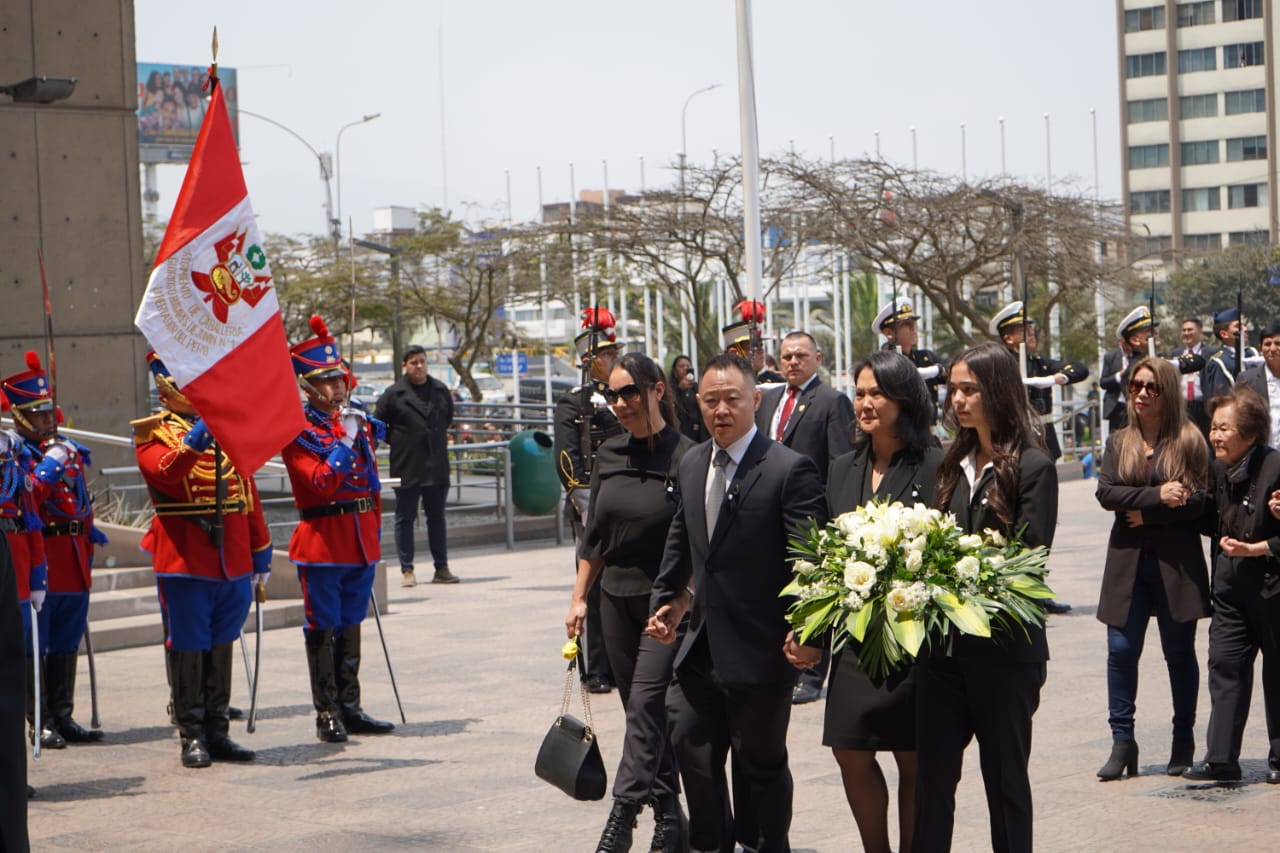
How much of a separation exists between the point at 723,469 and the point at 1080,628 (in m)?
6.66

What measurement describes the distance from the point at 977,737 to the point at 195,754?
4.63m

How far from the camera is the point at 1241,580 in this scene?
7.45 meters

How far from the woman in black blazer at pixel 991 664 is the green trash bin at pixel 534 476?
13.6 meters

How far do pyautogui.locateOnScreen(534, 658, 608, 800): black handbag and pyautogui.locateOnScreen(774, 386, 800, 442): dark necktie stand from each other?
371 centimetres

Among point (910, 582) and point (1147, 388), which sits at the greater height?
point (1147, 388)

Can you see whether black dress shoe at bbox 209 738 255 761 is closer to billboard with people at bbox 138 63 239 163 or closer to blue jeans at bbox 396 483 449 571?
blue jeans at bbox 396 483 449 571

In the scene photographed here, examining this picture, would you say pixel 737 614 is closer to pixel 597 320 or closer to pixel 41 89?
pixel 597 320

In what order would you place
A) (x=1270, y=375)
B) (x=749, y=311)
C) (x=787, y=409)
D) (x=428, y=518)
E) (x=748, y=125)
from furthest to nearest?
(x=748, y=125), (x=428, y=518), (x=749, y=311), (x=1270, y=375), (x=787, y=409)

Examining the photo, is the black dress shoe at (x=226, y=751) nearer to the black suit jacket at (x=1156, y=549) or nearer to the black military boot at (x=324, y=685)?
the black military boot at (x=324, y=685)

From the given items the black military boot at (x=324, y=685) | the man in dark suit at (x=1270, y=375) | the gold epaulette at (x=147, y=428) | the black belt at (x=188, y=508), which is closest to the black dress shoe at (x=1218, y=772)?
the black military boot at (x=324, y=685)

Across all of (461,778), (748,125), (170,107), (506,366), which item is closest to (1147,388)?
(461,778)

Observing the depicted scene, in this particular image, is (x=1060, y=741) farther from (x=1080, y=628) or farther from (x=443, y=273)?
(x=443, y=273)

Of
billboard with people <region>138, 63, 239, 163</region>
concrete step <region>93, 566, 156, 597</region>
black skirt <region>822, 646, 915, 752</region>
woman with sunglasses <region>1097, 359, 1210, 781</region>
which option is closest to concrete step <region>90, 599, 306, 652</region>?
concrete step <region>93, 566, 156, 597</region>

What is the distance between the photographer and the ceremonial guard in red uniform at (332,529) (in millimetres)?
8891
